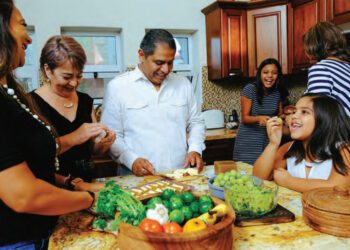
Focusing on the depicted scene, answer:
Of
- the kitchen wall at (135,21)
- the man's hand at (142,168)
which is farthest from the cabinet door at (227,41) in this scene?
the man's hand at (142,168)

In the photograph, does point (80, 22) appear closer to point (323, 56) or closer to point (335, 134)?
point (323, 56)

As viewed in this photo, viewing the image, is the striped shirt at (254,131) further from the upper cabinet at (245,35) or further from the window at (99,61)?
the window at (99,61)

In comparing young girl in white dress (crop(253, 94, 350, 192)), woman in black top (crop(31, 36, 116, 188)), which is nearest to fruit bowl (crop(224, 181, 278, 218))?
young girl in white dress (crop(253, 94, 350, 192))

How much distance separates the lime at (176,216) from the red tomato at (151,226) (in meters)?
0.05

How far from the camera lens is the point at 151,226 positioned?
79cm

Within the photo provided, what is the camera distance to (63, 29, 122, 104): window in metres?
3.61

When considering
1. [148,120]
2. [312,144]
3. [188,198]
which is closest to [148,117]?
[148,120]

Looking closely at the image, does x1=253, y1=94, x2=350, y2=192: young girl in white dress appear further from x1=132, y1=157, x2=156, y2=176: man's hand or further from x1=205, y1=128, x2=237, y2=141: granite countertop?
x1=205, y1=128, x2=237, y2=141: granite countertop

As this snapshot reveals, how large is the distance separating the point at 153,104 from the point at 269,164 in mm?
823

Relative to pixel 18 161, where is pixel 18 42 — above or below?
above

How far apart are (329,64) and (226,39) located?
1.91 metres

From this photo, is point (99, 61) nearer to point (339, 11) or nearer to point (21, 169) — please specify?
point (339, 11)

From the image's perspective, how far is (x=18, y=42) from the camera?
96 cm

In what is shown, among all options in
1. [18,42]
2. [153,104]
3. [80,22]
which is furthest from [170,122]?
[80,22]
